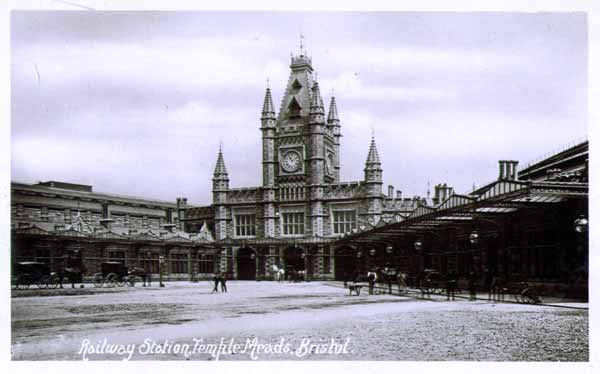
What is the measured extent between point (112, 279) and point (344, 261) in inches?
949

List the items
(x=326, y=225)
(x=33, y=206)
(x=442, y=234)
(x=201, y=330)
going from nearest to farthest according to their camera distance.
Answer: (x=201, y=330)
(x=442, y=234)
(x=33, y=206)
(x=326, y=225)

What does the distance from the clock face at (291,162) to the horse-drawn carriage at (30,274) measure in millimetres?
31103

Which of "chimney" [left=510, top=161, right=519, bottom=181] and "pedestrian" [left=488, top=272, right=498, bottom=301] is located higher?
"chimney" [left=510, top=161, right=519, bottom=181]

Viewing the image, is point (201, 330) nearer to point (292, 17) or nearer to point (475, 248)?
point (292, 17)

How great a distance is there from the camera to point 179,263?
5294 cm

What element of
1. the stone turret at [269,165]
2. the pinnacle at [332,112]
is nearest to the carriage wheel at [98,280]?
the stone turret at [269,165]

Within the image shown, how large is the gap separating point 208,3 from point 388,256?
1155 inches

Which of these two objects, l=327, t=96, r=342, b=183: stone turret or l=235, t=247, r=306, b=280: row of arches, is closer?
l=235, t=247, r=306, b=280: row of arches

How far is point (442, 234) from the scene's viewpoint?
107 ft

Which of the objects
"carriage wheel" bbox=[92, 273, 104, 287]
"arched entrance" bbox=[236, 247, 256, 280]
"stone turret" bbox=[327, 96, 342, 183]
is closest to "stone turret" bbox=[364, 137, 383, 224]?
"stone turret" bbox=[327, 96, 342, 183]

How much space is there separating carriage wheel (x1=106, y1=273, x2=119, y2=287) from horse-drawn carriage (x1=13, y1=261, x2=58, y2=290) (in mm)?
4734

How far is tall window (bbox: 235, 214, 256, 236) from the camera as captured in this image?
6131cm

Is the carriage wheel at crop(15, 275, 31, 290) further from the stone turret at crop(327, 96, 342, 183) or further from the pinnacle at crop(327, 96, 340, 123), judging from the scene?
the pinnacle at crop(327, 96, 340, 123)
